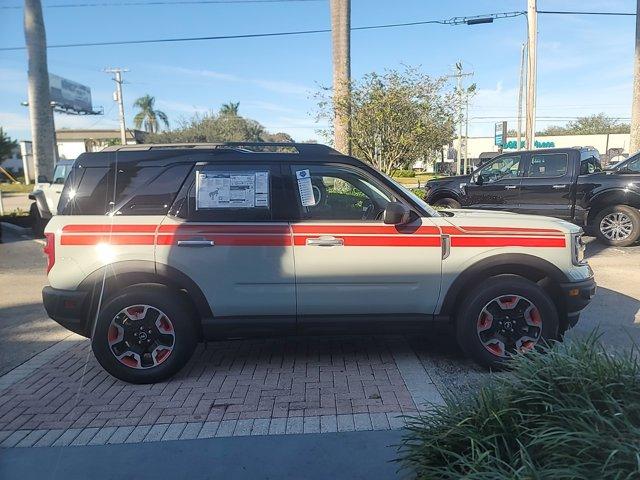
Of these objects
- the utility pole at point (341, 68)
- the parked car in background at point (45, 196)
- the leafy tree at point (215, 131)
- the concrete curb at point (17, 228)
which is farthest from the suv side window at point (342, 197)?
the leafy tree at point (215, 131)

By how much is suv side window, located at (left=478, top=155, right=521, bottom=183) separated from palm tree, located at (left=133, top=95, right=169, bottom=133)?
65.7 metres

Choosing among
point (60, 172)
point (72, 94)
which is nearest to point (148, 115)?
point (72, 94)

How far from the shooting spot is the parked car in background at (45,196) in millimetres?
12023

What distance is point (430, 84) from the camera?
12.8 metres

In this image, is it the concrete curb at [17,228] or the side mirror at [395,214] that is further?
the concrete curb at [17,228]

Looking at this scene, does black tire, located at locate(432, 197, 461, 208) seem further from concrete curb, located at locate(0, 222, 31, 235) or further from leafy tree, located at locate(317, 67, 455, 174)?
concrete curb, located at locate(0, 222, 31, 235)

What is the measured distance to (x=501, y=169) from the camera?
1059cm

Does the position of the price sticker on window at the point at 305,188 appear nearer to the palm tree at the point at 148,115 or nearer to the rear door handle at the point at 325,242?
the rear door handle at the point at 325,242

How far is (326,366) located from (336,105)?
924cm

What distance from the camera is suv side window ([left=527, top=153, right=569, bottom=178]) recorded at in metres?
9.82

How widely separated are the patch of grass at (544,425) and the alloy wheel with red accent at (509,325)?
118cm

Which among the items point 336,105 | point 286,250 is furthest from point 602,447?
point 336,105

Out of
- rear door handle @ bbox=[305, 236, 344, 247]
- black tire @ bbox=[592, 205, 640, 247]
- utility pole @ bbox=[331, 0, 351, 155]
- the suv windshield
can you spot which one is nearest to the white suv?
rear door handle @ bbox=[305, 236, 344, 247]

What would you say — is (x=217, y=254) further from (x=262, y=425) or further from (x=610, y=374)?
(x=610, y=374)
